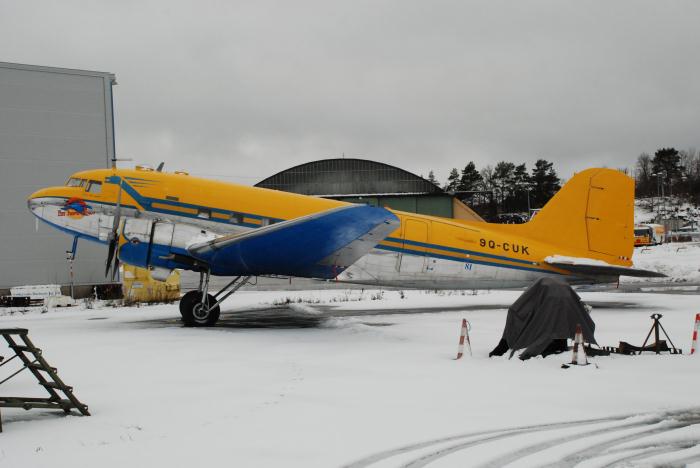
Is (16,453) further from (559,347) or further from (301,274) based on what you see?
(301,274)

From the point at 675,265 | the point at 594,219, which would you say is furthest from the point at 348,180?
the point at 594,219

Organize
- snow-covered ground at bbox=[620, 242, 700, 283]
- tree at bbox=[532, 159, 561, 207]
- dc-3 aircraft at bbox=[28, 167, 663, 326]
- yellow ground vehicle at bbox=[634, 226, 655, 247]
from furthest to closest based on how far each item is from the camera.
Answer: tree at bbox=[532, 159, 561, 207]
yellow ground vehicle at bbox=[634, 226, 655, 247]
snow-covered ground at bbox=[620, 242, 700, 283]
dc-3 aircraft at bbox=[28, 167, 663, 326]

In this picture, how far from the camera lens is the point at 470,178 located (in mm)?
118688

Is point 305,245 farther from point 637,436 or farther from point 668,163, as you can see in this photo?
point 668,163

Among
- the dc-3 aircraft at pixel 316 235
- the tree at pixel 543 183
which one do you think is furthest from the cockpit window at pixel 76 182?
the tree at pixel 543 183

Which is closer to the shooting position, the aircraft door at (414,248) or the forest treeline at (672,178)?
the aircraft door at (414,248)

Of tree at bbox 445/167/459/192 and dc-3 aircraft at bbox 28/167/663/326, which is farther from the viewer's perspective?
tree at bbox 445/167/459/192

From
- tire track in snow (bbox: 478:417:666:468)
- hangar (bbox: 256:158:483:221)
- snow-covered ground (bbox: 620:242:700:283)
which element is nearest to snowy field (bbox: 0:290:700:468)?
tire track in snow (bbox: 478:417:666:468)

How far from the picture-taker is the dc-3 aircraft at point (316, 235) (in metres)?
13.5

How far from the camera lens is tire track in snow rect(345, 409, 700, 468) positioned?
5004 mm

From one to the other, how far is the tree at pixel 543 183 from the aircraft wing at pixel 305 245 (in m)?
94.5

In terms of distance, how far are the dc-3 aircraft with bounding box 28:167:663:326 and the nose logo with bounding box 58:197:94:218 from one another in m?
0.03

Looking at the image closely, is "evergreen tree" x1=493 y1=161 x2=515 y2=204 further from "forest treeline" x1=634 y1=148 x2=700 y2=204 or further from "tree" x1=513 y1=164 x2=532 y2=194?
"forest treeline" x1=634 y1=148 x2=700 y2=204

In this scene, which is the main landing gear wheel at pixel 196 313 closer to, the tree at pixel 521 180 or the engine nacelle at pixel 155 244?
the engine nacelle at pixel 155 244
